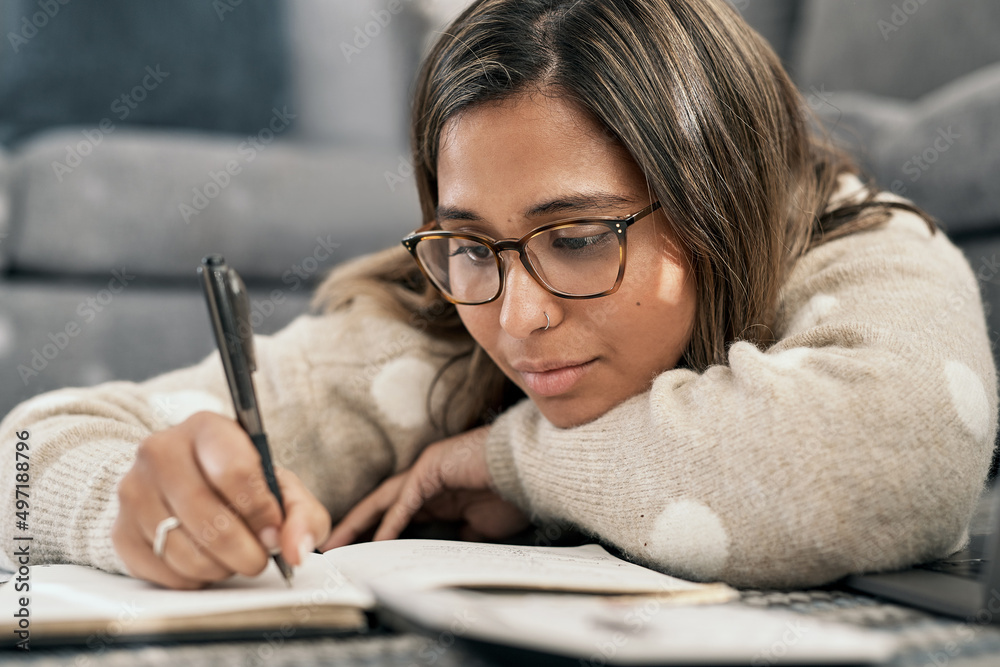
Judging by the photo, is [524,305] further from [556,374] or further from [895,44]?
[895,44]

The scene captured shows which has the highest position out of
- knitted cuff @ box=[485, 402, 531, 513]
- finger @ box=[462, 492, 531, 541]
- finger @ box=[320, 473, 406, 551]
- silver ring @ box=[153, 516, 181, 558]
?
silver ring @ box=[153, 516, 181, 558]

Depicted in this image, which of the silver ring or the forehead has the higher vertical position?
the forehead

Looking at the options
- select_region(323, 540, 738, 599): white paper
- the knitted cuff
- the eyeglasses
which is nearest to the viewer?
select_region(323, 540, 738, 599): white paper

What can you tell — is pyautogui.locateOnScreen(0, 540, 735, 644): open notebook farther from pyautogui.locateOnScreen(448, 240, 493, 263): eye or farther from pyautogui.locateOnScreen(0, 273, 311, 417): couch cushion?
pyautogui.locateOnScreen(0, 273, 311, 417): couch cushion

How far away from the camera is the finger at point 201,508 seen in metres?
0.48

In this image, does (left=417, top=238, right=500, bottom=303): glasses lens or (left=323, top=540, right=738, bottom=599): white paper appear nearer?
(left=323, top=540, right=738, bottom=599): white paper

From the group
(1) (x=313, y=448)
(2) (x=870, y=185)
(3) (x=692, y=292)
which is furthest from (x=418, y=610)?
(2) (x=870, y=185)

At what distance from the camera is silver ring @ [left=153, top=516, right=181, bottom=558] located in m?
0.49

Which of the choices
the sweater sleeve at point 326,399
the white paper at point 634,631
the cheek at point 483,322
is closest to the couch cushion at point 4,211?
the sweater sleeve at point 326,399

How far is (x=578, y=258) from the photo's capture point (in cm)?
70

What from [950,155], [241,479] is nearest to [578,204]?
[241,479]

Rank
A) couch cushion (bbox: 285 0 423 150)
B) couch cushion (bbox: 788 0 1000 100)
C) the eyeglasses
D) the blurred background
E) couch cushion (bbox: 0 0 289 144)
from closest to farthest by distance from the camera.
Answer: the eyeglasses
the blurred background
couch cushion (bbox: 788 0 1000 100)
couch cushion (bbox: 0 0 289 144)
couch cushion (bbox: 285 0 423 150)

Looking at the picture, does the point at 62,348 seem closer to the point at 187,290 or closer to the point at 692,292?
the point at 187,290

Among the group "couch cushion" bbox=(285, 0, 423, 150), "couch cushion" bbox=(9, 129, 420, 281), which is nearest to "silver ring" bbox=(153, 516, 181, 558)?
"couch cushion" bbox=(9, 129, 420, 281)
